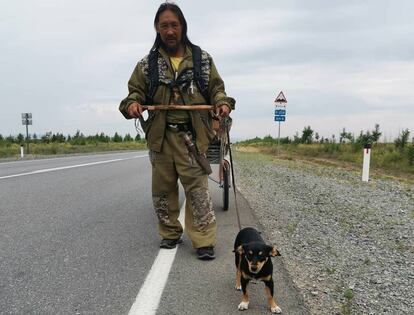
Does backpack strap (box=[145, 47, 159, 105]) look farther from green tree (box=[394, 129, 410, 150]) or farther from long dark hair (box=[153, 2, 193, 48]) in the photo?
green tree (box=[394, 129, 410, 150])

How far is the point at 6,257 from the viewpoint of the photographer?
422 cm

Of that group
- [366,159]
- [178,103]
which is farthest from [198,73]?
[366,159]

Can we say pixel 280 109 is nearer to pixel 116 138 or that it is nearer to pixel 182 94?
pixel 182 94

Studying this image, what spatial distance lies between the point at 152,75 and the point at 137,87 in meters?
0.20

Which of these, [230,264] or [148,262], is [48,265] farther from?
[230,264]

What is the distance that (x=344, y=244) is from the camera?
4.99m

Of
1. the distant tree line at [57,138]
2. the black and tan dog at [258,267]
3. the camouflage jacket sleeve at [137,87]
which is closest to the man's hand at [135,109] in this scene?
the camouflage jacket sleeve at [137,87]

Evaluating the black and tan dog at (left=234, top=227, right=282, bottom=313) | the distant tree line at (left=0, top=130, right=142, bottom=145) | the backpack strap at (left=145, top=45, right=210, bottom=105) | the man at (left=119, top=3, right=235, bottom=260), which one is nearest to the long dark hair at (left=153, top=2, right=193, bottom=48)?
the man at (left=119, top=3, right=235, bottom=260)

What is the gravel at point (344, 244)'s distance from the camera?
11.0 feet

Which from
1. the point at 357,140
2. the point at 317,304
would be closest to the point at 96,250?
the point at 317,304

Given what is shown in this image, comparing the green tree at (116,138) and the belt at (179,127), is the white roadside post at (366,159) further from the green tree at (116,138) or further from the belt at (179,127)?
the green tree at (116,138)

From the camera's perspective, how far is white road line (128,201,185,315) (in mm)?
3049

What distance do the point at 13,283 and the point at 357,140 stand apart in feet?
92.6

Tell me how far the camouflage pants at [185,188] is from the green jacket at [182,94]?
0.43 feet
